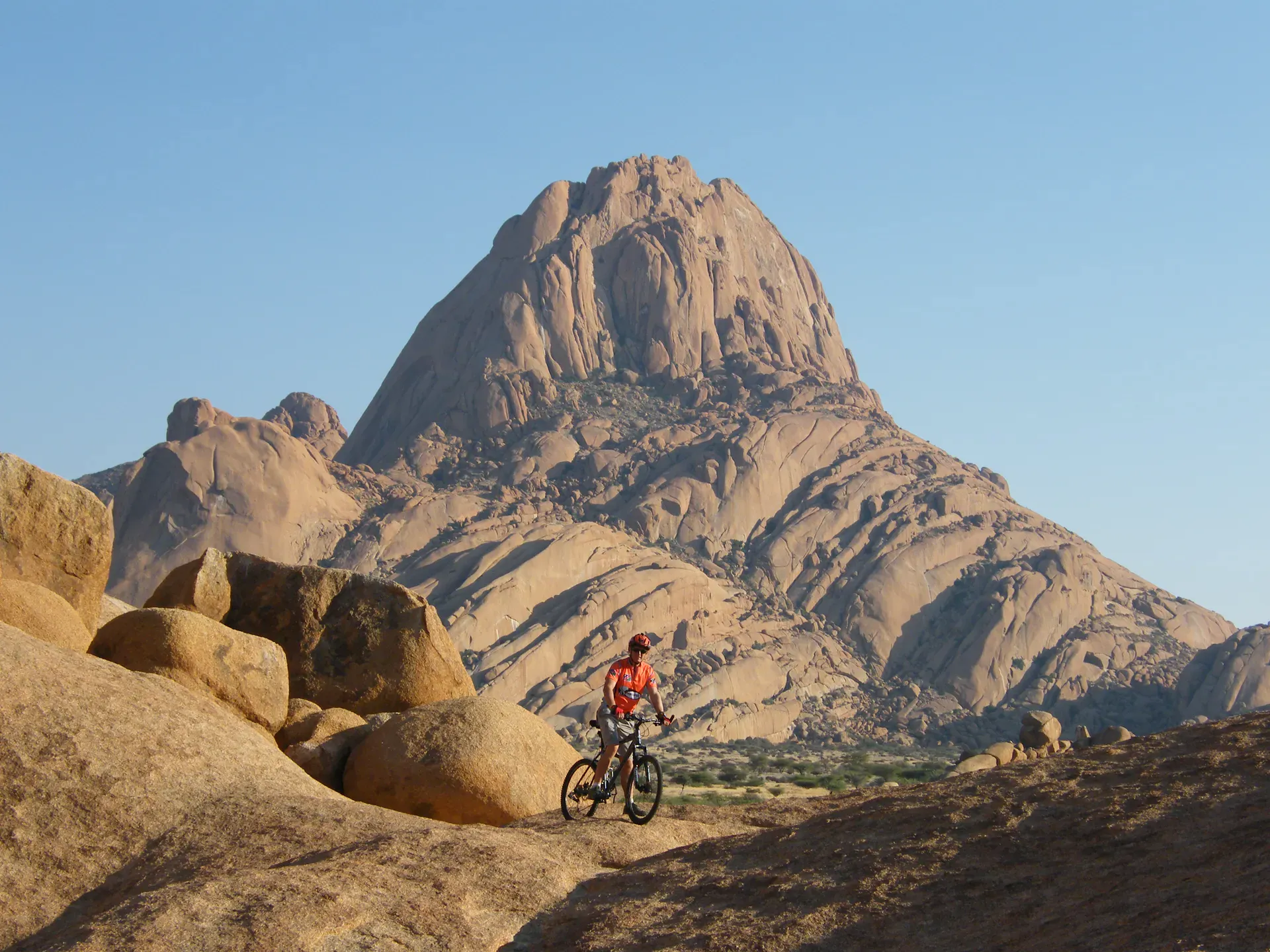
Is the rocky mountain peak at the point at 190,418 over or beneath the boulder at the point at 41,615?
over

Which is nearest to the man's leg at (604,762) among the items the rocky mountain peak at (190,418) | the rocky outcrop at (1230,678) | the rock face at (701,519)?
the rock face at (701,519)

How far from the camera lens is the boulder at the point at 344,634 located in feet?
65.8

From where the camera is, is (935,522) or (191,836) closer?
(191,836)

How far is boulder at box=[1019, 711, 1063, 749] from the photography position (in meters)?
43.8

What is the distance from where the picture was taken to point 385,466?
10775cm

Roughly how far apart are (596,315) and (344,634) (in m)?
98.7

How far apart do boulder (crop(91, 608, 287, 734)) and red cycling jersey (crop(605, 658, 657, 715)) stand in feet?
19.0

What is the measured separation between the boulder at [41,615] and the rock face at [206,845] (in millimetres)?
1848

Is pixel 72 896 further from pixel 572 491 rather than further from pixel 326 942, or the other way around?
pixel 572 491

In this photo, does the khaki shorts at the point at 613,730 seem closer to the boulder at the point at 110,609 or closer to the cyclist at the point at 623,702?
the cyclist at the point at 623,702

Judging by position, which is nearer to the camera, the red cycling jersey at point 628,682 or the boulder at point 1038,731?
the red cycling jersey at point 628,682

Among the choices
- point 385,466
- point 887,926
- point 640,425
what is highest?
point 640,425

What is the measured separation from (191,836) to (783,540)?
274ft

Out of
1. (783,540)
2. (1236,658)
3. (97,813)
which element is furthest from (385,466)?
(97,813)
